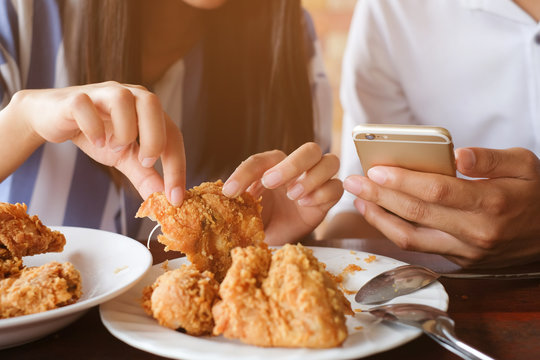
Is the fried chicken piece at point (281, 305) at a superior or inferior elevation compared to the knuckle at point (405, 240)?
superior

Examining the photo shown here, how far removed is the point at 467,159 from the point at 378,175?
0.19m

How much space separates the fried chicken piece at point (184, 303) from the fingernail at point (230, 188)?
289 millimetres

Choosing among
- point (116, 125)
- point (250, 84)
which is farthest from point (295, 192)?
point (250, 84)

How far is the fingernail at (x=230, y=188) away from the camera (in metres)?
1.02

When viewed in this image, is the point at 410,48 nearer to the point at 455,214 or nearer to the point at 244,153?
the point at 244,153

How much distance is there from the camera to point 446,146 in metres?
0.97

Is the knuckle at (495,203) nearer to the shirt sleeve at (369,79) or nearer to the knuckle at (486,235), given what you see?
the knuckle at (486,235)

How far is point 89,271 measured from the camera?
94cm

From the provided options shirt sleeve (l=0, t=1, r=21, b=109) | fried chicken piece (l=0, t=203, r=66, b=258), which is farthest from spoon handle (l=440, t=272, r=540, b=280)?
shirt sleeve (l=0, t=1, r=21, b=109)

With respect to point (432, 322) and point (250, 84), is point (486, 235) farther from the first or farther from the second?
point (250, 84)

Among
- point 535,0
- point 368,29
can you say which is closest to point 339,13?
point 368,29

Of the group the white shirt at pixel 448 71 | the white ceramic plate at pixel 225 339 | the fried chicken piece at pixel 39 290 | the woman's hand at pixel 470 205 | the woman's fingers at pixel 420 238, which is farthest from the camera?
the white shirt at pixel 448 71

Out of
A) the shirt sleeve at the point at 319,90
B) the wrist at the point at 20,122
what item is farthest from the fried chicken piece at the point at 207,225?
the shirt sleeve at the point at 319,90

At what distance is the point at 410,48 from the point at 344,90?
0.33 metres
